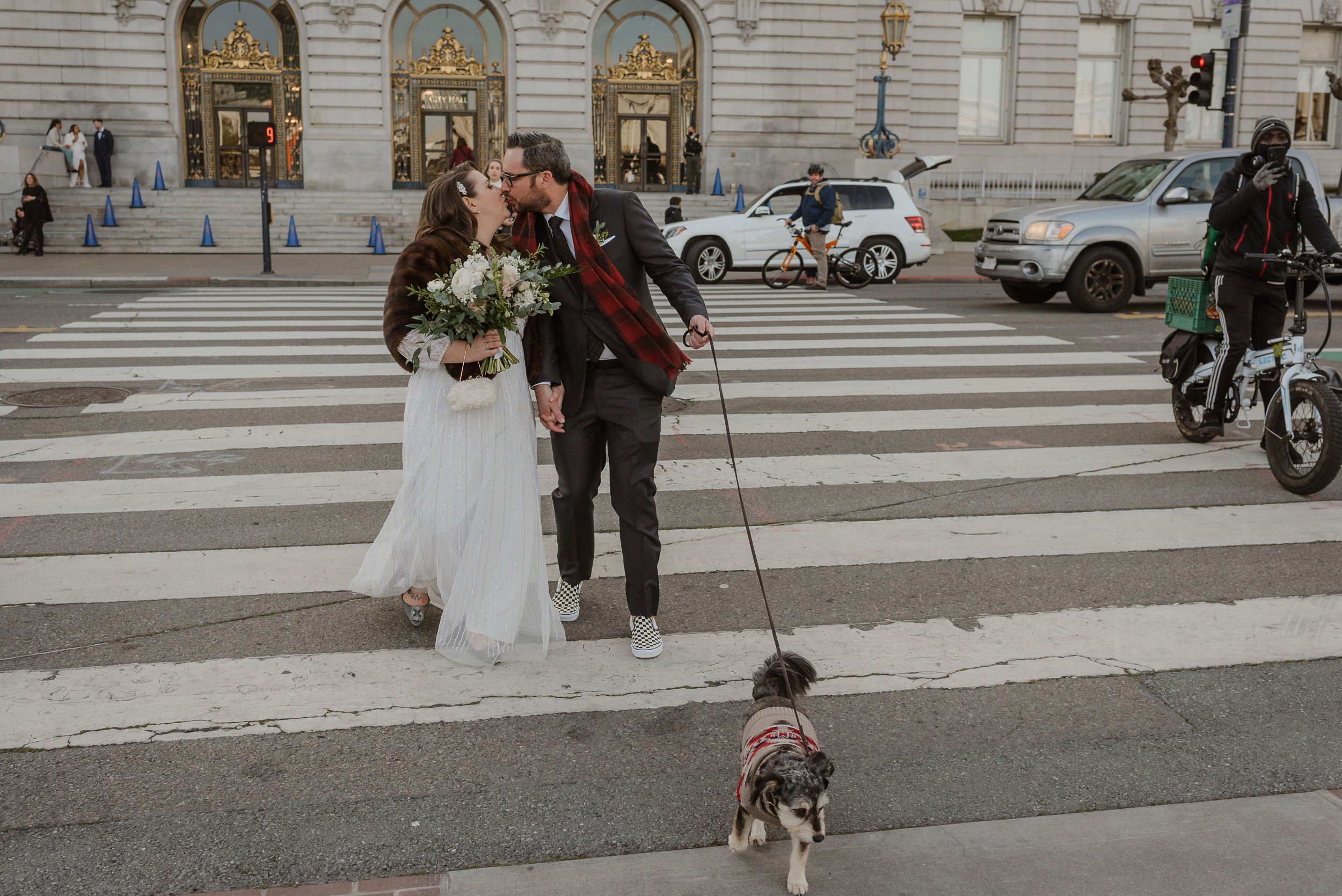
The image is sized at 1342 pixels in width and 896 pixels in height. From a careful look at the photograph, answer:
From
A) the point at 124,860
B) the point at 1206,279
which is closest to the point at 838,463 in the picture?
the point at 1206,279

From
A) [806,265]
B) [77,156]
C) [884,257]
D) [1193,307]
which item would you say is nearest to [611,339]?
[1193,307]

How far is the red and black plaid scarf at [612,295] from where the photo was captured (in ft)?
14.8

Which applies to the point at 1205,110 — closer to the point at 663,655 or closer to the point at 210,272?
the point at 210,272

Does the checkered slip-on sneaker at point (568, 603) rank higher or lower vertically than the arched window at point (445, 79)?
lower

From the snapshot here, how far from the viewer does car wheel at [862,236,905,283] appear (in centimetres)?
2073

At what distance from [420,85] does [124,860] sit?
34.4 meters

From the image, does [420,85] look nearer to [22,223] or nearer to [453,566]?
[22,223]

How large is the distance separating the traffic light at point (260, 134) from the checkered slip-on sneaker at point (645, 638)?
1855cm

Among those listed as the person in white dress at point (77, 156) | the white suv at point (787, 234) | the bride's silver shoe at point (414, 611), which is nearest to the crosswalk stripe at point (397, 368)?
the bride's silver shoe at point (414, 611)

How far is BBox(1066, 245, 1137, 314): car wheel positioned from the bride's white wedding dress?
12471mm

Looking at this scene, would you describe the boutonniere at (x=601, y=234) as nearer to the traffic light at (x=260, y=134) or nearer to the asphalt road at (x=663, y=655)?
the asphalt road at (x=663, y=655)

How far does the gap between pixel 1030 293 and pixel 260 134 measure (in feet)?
43.6

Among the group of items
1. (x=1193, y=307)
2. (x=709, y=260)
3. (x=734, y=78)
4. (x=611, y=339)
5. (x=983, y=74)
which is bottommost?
(x=709, y=260)

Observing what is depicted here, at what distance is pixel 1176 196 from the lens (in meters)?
13.9
